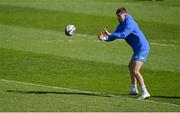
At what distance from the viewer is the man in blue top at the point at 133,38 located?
16656 millimetres

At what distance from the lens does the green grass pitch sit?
52.1ft

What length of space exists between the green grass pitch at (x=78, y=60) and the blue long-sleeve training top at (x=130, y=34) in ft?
4.20

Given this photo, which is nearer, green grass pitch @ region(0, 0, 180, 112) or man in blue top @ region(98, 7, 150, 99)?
green grass pitch @ region(0, 0, 180, 112)

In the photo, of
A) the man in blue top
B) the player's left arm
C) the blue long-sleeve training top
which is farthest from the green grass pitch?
the player's left arm

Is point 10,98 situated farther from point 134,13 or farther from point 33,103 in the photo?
point 134,13

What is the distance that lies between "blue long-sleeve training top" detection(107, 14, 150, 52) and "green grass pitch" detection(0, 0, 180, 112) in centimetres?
128

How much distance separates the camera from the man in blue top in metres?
16.7

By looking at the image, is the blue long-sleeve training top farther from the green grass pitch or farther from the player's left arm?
the green grass pitch

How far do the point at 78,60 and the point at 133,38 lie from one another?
5907 millimetres

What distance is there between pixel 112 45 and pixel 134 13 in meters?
10.8

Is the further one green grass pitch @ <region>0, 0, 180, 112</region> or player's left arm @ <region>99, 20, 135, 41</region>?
player's left arm @ <region>99, 20, 135, 41</region>

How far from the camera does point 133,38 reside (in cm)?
1703

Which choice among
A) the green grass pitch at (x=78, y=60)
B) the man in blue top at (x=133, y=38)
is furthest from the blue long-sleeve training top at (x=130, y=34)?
the green grass pitch at (x=78, y=60)

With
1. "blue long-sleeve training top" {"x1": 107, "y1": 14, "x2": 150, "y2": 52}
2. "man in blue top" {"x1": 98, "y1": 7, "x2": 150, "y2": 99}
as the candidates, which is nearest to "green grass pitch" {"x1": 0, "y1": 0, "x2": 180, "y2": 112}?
"man in blue top" {"x1": 98, "y1": 7, "x2": 150, "y2": 99}
